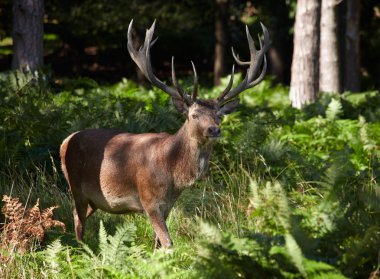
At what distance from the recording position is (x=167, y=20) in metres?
23.6

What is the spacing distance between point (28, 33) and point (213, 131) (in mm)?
7671

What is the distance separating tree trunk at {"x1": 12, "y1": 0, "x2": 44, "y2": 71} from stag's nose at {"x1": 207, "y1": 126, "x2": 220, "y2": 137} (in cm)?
714

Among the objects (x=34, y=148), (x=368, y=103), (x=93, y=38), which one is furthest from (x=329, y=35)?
(x=93, y=38)

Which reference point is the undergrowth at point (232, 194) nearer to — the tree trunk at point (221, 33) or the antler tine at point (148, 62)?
the antler tine at point (148, 62)

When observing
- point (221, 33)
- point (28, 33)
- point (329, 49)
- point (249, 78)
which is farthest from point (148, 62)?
point (221, 33)

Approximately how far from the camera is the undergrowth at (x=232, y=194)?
4805 mm

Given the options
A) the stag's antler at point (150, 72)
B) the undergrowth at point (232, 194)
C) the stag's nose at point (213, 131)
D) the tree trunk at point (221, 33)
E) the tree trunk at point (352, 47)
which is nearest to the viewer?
the undergrowth at point (232, 194)

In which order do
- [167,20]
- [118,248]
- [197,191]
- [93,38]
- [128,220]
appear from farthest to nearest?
[93,38] < [167,20] < [197,191] < [128,220] < [118,248]

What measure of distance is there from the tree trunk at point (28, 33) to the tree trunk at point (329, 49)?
5.18m

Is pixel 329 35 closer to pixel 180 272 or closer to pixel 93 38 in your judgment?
pixel 180 272

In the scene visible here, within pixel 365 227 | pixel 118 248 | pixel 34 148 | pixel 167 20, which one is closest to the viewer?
pixel 365 227

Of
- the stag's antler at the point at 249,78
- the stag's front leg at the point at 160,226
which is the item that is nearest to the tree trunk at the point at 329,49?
the stag's antler at the point at 249,78

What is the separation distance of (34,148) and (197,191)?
2.21 meters

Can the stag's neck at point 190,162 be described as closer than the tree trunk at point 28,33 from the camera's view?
Yes
